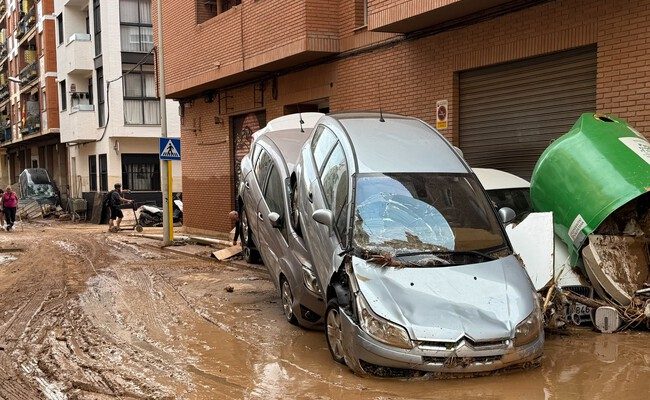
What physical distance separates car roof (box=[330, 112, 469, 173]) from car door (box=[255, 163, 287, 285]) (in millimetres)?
1487

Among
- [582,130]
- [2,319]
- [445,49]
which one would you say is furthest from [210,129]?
[582,130]

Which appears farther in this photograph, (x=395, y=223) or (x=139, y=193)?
(x=139, y=193)

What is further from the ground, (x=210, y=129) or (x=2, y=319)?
(x=210, y=129)

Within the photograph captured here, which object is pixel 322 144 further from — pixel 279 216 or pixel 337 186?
pixel 279 216

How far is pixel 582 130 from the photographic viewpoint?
7.43 m

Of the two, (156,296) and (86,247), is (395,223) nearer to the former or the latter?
(156,296)

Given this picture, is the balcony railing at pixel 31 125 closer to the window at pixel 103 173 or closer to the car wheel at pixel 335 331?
the window at pixel 103 173

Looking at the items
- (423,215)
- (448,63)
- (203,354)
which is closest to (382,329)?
(423,215)

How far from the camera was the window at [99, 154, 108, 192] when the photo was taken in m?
31.0

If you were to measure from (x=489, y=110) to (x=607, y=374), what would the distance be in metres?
5.59

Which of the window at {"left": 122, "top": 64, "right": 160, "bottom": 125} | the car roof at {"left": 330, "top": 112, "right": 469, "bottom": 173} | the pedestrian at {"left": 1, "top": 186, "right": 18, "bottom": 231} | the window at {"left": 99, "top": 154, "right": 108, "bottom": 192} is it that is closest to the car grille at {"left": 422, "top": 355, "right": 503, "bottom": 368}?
the car roof at {"left": 330, "top": 112, "right": 469, "bottom": 173}

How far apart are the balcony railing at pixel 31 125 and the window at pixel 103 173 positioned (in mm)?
10531

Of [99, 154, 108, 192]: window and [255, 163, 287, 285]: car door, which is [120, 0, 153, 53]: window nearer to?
[99, 154, 108, 192]: window

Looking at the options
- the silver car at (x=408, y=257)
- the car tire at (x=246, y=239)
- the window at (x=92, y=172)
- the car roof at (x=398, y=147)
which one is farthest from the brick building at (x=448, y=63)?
the window at (x=92, y=172)
